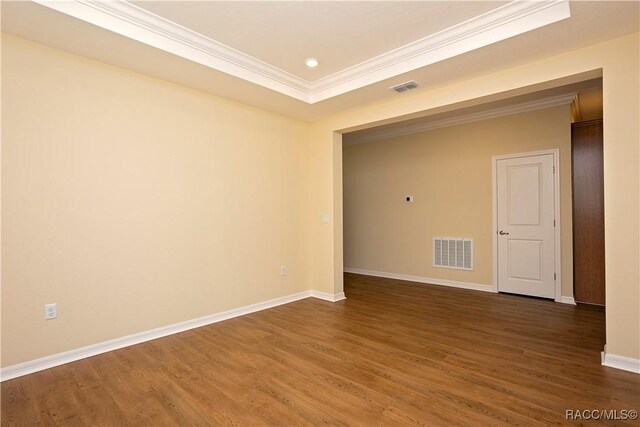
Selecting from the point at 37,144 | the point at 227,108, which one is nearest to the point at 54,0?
the point at 37,144

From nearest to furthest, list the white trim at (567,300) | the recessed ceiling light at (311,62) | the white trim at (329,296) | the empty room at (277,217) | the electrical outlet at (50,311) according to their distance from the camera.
Answer: the empty room at (277,217), the electrical outlet at (50,311), the recessed ceiling light at (311,62), the white trim at (567,300), the white trim at (329,296)

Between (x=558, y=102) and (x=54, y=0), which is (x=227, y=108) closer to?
(x=54, y=0)

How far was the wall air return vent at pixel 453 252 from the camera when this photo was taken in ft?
17.7

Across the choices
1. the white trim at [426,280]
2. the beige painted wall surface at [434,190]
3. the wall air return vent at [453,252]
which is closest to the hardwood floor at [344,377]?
the white trim at [426,280]

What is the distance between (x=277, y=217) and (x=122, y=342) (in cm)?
230

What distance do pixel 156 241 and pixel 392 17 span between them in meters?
3.03

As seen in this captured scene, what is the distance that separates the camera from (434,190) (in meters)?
5.78

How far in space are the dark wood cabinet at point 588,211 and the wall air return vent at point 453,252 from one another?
1.38m

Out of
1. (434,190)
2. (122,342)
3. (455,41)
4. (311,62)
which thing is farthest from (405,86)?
(122,342)

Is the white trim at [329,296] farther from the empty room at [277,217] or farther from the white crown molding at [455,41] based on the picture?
the white crown molding at [455,41]

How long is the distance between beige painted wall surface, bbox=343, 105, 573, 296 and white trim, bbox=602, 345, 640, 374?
2130 mm

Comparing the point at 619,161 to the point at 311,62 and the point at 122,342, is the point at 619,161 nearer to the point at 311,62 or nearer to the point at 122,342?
the point at 311,62

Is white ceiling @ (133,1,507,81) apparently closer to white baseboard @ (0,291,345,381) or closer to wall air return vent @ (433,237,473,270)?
white baseboard @ (0,291,345,381)

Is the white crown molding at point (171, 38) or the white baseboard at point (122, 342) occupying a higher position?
the white crown molding at point (171, 38)
